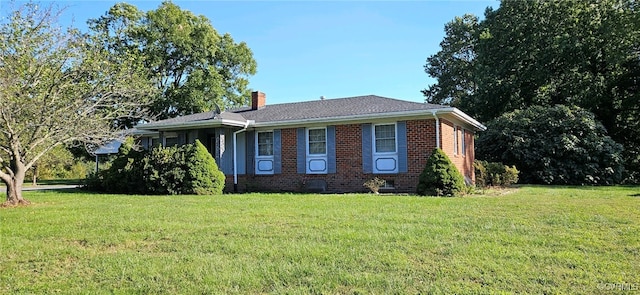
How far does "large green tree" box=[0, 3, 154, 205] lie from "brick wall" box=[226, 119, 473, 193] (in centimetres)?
590

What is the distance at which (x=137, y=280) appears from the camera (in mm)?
4035

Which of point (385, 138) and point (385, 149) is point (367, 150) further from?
point (385, 138)

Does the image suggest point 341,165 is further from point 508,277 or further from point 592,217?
point 508,277

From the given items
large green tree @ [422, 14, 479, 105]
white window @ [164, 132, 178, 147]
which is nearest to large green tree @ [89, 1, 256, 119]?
white window @ [164, 132, 178, 147]

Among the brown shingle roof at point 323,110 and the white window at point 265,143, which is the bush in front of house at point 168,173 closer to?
the brown shingle roof at point 323,110

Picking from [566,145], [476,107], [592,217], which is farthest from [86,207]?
[476,107]

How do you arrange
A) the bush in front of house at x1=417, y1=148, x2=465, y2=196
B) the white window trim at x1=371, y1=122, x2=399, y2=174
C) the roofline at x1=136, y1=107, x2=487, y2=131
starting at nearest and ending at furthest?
1. the bush in front of house at x1=417, y1=148, x2=465, y2=196
2. the roofline at x1=136, y1=107, x2=487, y2=131
3. the white window trim at x1=371, y1=122, x2=399, y2=174

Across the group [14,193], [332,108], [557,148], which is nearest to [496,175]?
[557,148]

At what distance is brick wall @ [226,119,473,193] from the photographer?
13781 millimetres

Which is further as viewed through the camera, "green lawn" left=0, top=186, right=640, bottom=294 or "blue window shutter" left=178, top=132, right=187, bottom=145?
"blue window shutter" left=178, top=132, right=187, bottom=145

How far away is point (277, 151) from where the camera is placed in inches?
633

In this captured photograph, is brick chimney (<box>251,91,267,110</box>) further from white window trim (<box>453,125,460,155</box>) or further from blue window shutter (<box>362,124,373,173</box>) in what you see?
white window trim (<box>453,125,460,155</box>)

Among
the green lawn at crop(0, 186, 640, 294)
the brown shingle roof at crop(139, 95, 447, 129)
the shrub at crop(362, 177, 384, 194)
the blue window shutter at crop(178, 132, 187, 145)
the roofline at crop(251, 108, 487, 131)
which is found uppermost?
the brown shingle roof at crop(139, 95, 447, 129)

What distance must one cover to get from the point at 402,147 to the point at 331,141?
101 inches
